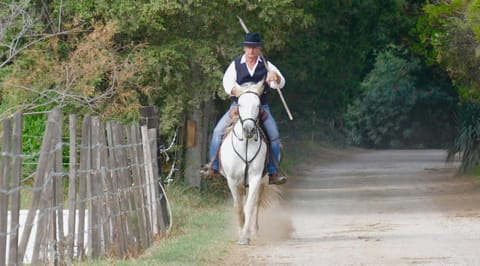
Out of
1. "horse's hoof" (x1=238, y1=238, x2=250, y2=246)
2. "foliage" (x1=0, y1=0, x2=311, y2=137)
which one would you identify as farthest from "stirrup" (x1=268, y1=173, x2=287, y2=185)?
"foliage" (x1=0, y1=0, x2=311, y2=137)

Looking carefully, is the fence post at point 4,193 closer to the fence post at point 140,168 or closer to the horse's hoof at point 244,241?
the fence post at point 140,168

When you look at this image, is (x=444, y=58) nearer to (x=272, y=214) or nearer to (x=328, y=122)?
(x=272, y=214)

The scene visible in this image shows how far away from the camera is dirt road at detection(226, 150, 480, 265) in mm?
13672

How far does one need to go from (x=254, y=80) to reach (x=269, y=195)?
2.16 metres

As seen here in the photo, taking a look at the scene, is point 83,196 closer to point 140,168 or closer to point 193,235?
point 140,168

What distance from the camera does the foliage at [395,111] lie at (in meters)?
66.8

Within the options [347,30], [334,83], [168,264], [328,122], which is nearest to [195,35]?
[168,264]

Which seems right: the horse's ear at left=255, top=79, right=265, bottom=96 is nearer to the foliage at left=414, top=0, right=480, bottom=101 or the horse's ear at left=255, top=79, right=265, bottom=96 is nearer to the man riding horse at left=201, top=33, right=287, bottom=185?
the man riding horse at left=201, top=33, right=287, bottom=185

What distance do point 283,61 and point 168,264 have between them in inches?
808

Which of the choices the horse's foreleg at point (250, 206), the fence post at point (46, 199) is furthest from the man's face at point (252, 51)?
the fence post at point (46, 199)

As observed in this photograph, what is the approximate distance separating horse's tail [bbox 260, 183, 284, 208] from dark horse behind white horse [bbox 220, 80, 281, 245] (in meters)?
0.42

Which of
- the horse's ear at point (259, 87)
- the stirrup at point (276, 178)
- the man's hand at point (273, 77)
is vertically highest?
the man's hand at point (273, 77)

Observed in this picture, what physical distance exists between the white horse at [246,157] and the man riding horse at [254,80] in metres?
0.20

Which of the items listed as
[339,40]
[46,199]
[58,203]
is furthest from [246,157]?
[339,40]
